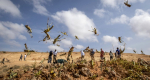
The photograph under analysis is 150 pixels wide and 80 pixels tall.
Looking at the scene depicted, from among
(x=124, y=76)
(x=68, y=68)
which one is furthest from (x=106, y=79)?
(x=68, y=68)

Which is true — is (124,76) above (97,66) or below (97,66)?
below

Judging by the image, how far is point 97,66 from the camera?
725cm

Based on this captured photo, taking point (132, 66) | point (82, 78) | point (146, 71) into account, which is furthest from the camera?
point (132, 66)

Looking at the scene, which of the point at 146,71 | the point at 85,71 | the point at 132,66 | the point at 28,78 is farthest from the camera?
the point at 132,66

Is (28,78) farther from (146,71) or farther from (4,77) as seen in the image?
(146,71)

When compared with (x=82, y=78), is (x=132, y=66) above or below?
above

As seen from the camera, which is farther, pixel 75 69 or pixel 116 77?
pixel 75 69

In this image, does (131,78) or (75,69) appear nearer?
(131,78)

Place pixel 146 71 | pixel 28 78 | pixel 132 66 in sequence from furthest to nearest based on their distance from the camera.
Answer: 1. pixel 132 66
2. pixel 146 71
3. pixel 28 78

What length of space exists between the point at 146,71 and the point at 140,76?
1.26 meters

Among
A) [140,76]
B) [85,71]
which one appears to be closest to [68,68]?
[85,71]

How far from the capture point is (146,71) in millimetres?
Answer: 6625

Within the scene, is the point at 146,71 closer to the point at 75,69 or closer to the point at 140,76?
the point at 140,76

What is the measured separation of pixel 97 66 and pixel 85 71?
1.55 m
